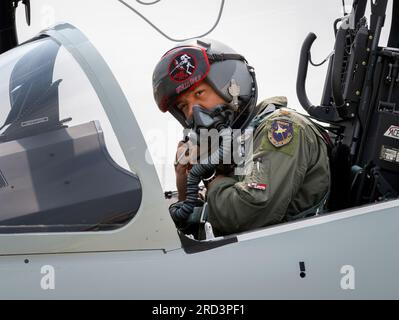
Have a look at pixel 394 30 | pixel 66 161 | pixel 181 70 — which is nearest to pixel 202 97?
pixel 181 70

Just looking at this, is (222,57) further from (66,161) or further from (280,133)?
(66,161)

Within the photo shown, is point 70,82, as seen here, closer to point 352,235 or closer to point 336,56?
point 352,235

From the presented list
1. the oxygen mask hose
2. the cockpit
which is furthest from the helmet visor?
the cockpit

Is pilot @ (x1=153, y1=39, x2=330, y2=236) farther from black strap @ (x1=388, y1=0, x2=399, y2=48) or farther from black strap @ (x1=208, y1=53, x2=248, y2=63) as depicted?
black strap @ (x1=388, y1=0, x2=399, y2=48)

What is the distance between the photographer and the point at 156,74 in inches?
84.4

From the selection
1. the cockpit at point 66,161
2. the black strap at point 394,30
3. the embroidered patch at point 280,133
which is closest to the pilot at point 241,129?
the embroidered patch at point 280,133

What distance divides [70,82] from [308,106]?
1.32 m

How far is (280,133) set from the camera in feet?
6.33

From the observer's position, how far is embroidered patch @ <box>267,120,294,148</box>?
1.91 metres

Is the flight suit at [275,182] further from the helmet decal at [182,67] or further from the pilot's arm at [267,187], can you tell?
the helmet decal at [182,67]

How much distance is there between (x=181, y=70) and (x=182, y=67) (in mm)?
11

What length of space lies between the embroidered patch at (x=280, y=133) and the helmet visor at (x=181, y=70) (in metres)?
0.32

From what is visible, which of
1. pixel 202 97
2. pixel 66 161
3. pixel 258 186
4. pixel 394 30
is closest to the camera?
pixel 66 161
